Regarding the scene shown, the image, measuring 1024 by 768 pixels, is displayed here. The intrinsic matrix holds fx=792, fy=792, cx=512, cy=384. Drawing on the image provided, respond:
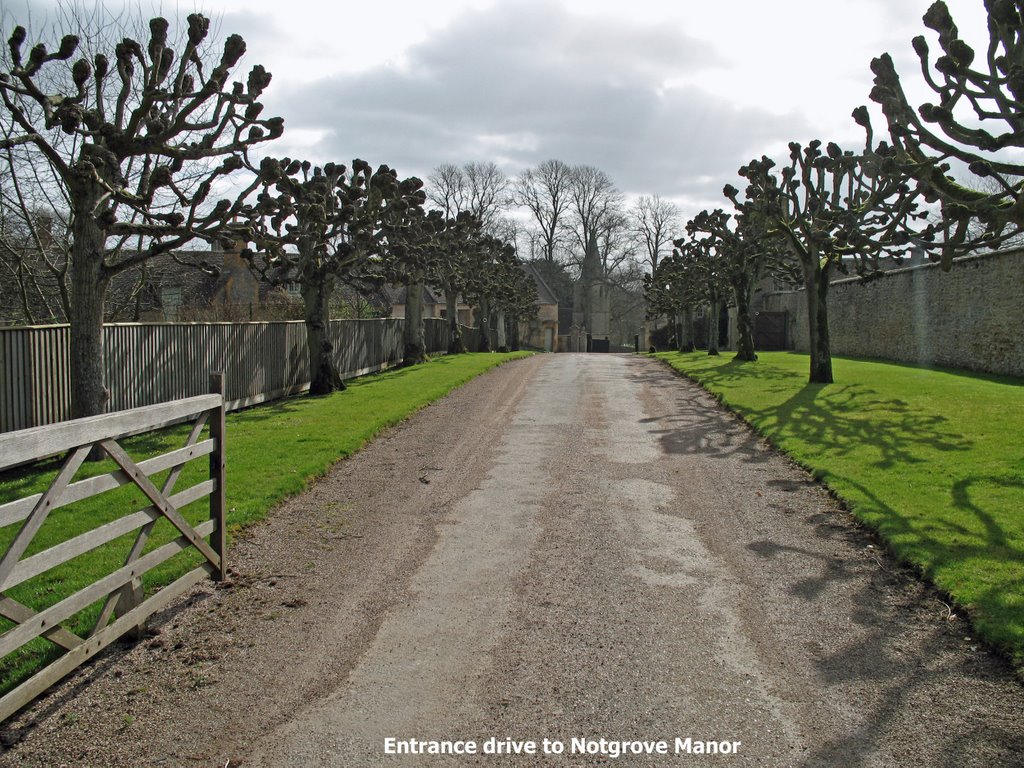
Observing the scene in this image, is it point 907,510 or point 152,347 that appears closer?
point 907,510

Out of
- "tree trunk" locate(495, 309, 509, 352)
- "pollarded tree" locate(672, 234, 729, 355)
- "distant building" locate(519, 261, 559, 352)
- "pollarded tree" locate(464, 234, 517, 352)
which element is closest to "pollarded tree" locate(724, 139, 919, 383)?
"pollarded tree" locate(672, 234, 729, 355)

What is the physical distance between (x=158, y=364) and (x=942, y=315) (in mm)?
24457

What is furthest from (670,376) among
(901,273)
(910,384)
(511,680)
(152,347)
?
(511,680)

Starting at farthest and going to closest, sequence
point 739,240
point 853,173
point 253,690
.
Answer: point 739,240
point 853,173
point 253,690

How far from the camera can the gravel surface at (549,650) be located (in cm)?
371

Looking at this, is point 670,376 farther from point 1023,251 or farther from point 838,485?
point 838,485

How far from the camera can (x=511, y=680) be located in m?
4.31

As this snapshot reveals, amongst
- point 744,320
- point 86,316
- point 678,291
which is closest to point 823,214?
point 744,320

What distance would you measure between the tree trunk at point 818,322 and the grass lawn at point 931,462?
529mm

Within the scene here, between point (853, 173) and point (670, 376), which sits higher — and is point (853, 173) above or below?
above

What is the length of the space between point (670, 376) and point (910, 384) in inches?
288

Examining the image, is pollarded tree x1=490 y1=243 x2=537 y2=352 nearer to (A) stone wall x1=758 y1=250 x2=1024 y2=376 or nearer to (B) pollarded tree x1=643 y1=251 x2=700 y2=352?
(B) pollarded tree x1=643 y1=251 x2=700 y2=352

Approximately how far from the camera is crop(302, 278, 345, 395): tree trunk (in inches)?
750

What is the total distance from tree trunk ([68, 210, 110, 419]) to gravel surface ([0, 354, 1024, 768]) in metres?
4.43
